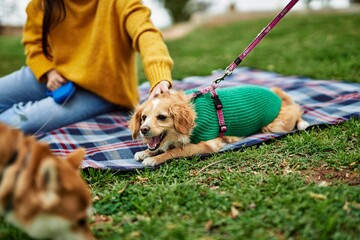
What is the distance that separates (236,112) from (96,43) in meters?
1.64

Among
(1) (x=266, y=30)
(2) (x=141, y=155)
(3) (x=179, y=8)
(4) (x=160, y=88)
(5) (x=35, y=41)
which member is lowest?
(3) (x=179, y=8)

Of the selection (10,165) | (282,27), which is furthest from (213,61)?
(10,165)

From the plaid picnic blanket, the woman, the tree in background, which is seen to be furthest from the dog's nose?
the tree in background

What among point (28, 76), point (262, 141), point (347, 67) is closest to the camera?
point (262, 141)

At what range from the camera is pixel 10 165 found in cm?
162

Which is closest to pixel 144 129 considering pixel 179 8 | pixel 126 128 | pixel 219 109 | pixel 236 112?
pixel 219 109

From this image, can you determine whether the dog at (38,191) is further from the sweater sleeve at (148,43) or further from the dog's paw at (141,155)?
the sweater sleeve at (148,43)

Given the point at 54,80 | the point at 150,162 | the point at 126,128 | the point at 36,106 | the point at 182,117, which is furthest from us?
the point at 126,128

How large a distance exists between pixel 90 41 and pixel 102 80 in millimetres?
422

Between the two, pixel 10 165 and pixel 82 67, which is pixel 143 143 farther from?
pixel 10 165

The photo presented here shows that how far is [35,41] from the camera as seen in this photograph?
3955 mm

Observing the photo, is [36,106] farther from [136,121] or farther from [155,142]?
[155,142]

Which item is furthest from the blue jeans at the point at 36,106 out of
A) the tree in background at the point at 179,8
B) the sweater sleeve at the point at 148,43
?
the tree in background at the point at 179,8

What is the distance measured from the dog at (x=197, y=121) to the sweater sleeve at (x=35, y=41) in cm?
131
